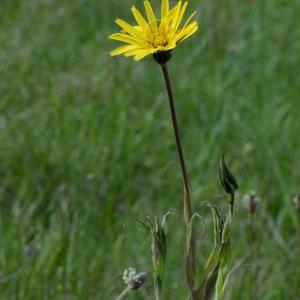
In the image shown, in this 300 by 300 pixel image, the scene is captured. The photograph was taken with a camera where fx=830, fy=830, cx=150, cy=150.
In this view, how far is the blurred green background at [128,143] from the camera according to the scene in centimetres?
222

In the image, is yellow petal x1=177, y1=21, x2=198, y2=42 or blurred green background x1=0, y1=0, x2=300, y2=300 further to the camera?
blurred green background x1=0, y1=0, x2=300, y2=300

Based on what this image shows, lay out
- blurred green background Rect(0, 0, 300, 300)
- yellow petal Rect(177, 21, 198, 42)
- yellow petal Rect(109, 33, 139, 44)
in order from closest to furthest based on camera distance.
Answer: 1. yellow petal Rect(177, 21, 198, 42)
2. yellow petal Rect(109, 33, 139, 44)
3. blurred green background Rect(0, 0, 300, 300)

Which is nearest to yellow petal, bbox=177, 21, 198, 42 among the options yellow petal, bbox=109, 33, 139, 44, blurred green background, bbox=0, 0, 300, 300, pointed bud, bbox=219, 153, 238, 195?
yellow petal, bbox=109, 33, 139, 44

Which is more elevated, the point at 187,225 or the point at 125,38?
the point at 125,38

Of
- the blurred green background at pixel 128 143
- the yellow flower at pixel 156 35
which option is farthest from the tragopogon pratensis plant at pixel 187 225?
the blurred green background at pixel 128 143

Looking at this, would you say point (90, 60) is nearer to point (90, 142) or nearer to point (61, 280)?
point (90, 142)

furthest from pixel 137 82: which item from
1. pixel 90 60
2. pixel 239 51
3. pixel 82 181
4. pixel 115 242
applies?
pixel 115 242

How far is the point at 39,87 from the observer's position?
326 cm

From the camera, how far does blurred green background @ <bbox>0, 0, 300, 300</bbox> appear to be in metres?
2.22

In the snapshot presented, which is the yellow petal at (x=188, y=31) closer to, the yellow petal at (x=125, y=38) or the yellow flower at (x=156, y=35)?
the yellow flower at (x=156, y=35)

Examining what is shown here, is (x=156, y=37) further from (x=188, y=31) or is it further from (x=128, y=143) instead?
(x=128, y=143)

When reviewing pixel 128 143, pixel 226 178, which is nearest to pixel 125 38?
pixel 226 178

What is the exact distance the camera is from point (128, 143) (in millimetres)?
2883

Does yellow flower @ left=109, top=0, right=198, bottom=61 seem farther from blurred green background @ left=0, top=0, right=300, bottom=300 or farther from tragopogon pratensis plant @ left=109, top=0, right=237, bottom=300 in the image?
blurred green background @ left=0, top=0, right=300, bottom=300
